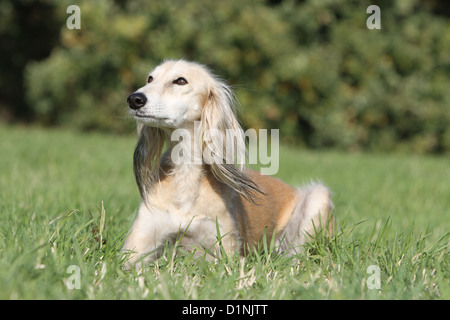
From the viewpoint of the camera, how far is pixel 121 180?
23.5ft

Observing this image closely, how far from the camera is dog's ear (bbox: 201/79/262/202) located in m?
3.63

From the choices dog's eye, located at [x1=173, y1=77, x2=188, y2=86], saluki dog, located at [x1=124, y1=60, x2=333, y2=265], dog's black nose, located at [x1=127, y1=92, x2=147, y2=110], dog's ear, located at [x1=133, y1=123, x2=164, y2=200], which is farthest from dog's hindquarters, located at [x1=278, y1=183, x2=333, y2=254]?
dog's black nose, located at [x1=127, y1=92, x2=147, y2=110]

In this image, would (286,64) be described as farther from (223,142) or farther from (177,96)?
(177,96)

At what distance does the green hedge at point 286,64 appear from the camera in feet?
45.5

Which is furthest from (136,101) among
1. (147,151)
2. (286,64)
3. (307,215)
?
(286,64)

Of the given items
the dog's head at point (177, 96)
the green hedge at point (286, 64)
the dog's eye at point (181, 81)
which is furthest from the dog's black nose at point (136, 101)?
the green hedge at point (286, 64)

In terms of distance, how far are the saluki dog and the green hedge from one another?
982cm

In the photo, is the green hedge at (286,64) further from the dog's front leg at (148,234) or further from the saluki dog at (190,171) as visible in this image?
the dog's front leg at (148,234)

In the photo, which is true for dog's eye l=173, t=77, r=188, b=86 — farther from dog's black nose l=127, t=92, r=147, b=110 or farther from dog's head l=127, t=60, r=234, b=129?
dog's black nose l=127, t=92, r=147, b=110

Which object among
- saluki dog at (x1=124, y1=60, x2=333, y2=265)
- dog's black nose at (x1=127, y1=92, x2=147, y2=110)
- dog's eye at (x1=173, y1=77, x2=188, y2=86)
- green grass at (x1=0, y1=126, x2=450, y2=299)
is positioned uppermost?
dog's eye at (x1=173, y1=77, x2=188, y2=86)

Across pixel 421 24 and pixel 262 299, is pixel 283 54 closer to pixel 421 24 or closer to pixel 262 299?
pixel 421 24

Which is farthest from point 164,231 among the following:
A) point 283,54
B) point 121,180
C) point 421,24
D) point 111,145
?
point 421,24

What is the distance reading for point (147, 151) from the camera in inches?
149
